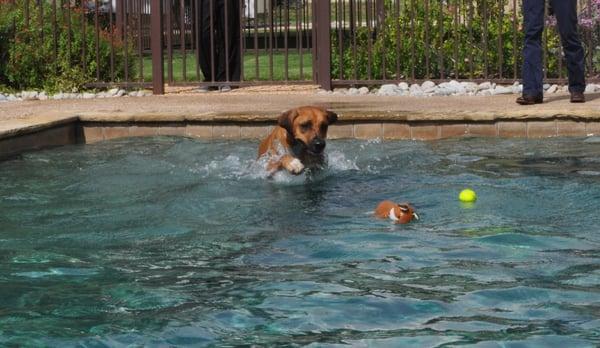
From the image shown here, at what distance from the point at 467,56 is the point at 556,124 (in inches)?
150

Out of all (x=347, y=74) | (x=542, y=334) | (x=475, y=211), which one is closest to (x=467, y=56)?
(x=347, y=74)

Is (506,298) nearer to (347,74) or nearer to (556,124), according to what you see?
(556,124)

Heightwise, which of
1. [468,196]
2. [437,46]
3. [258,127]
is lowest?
[468,196]

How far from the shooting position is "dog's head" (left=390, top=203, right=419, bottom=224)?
7043 mm

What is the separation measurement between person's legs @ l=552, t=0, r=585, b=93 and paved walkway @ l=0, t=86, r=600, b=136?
Answer: 0.23 meters

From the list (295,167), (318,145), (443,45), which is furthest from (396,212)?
(443,45)

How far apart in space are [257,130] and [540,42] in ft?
9.41

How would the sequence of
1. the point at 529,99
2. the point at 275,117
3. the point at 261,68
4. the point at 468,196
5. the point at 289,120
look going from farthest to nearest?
the point at 261,68
the point at 529,99
the point at 275,117
the point at 289,120
the point at 468,196

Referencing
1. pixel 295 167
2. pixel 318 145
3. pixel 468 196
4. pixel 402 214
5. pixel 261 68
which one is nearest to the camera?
pixel 402 214

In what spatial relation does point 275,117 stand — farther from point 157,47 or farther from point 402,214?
point 402,214

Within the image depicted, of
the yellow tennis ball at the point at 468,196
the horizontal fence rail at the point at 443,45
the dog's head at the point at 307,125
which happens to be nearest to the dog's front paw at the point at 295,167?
the dog's head at the point at 307,125

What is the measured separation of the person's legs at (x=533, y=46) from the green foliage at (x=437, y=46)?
2.15 m

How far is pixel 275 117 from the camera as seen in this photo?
11.0 metres

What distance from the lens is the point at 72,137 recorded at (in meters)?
11.2
